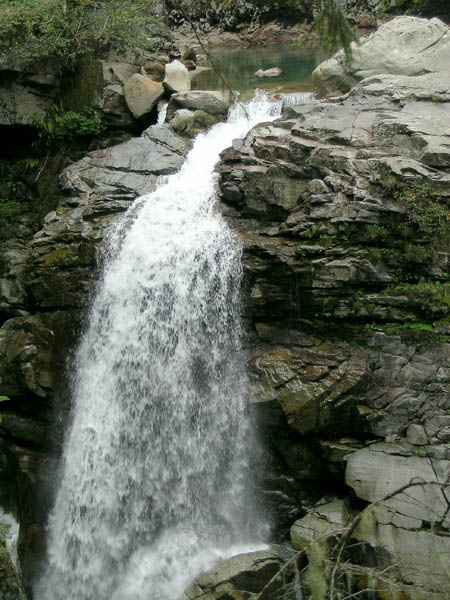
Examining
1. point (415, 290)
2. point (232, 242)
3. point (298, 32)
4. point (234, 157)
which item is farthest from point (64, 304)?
point (298, 32)

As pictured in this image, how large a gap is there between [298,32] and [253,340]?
748 inches

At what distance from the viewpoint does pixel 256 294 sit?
6.98m

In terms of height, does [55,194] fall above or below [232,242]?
above

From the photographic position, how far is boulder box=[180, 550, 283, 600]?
217 inches

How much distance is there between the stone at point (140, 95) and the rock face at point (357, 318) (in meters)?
4.17

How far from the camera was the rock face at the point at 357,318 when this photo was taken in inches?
236

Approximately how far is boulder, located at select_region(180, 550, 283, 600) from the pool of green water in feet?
26.5

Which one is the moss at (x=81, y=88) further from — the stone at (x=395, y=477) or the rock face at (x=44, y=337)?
the stone at (x=395, y=477)

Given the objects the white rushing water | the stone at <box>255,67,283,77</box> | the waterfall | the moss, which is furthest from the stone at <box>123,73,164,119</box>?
the stone at <box>255,67,283,77</box>

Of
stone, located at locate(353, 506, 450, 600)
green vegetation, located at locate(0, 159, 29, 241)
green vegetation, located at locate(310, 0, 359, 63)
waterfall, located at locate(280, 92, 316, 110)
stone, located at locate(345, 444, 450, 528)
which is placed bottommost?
stone, located at locate(353, 506, 450, 600)

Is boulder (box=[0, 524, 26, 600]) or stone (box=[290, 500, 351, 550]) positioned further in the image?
stone (box=[290, 500, 351, 550])

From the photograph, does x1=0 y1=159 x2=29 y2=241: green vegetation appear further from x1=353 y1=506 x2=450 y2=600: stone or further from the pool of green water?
x1=353 y1=506 x2=450 y2=600: stone

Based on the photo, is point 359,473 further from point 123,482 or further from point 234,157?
point 234,157

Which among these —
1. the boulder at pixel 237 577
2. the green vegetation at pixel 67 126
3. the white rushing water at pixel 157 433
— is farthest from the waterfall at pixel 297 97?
the boulder at pixel 237 577
